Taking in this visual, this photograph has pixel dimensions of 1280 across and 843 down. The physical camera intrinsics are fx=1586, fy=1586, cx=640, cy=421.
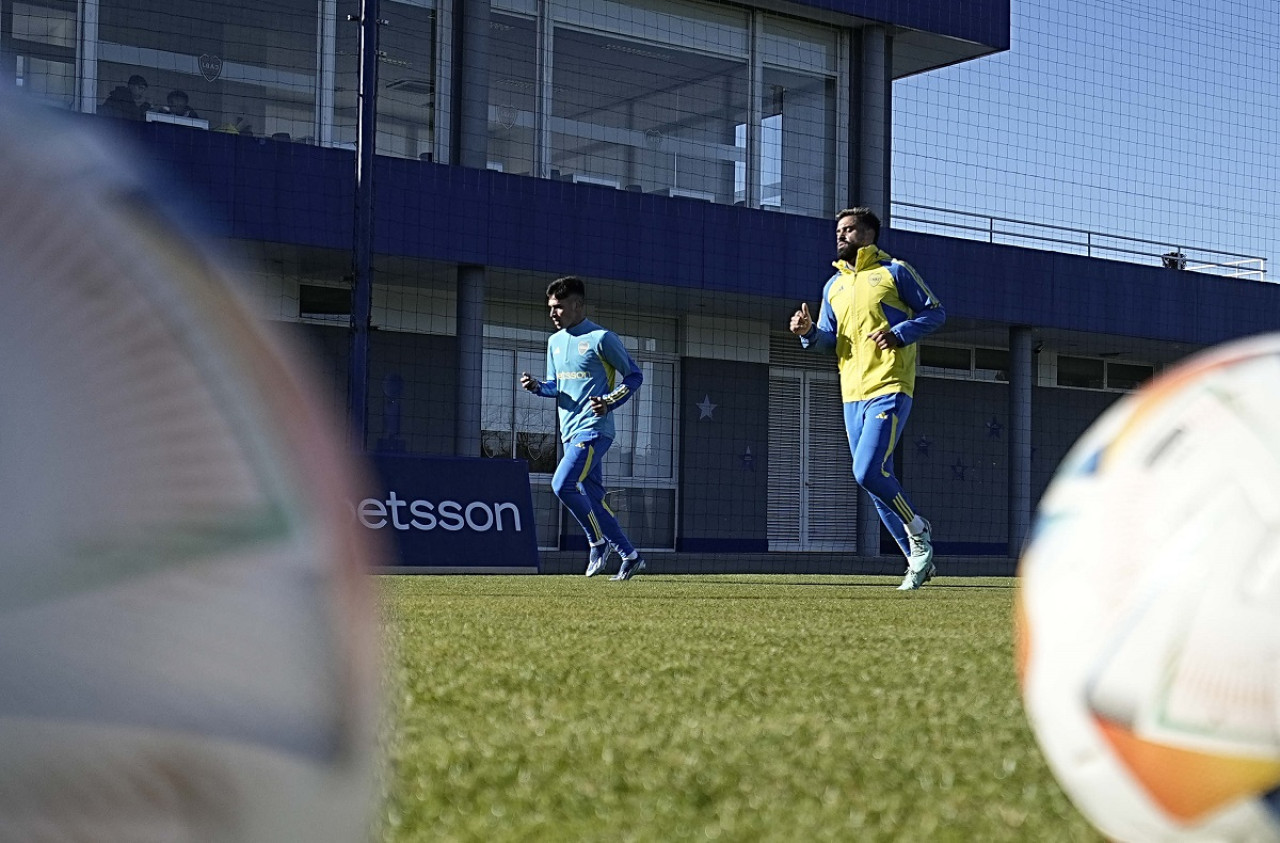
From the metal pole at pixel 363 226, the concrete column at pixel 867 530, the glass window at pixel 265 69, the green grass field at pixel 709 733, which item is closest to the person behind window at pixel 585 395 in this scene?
the metal pole at pixel 363 226

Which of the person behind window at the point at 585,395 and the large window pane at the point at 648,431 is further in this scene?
the large window pane at the point at 648,431

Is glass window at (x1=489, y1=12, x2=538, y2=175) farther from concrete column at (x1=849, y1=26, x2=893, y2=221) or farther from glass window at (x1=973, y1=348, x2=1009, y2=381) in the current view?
glass window at (x1=973, y1=348, x2=1009, y2=381)

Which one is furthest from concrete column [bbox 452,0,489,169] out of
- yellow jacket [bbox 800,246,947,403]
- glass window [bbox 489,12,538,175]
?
yellow jacket [bbox 800,246,947,403]

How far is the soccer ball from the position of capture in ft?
5.64

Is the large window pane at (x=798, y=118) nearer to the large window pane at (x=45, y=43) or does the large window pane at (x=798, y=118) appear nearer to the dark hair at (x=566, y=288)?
the large window pane at (x=45, y=43)

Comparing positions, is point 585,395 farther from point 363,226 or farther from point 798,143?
point 798,143

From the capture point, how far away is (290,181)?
52.3ft

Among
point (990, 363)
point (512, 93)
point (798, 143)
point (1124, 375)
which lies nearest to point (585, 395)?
point (512, 93)

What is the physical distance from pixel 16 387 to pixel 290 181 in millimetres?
15515

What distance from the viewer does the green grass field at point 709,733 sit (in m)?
2.06

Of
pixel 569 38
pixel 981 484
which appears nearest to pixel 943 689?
pixel 569 38

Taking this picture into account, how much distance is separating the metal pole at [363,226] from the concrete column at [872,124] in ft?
32.5

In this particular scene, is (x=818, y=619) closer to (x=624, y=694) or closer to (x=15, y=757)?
(x=624, y=694)

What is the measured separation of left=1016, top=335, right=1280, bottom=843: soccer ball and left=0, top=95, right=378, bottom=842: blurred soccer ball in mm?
1024
